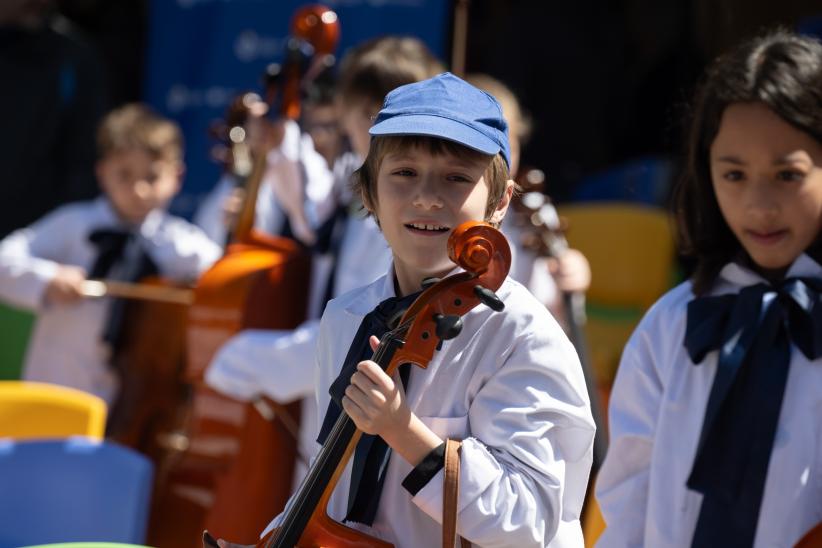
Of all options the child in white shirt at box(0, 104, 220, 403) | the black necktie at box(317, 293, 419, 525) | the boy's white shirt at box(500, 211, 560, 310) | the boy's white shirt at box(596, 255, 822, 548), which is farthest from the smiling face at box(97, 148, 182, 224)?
the black necktie at box(317, 293, 419, 525)

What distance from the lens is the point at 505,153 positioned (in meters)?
1.97

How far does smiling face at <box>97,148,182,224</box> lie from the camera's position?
4.76 metres

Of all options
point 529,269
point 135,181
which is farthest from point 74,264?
point 529,269

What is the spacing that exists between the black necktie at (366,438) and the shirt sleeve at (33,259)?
2.84 m

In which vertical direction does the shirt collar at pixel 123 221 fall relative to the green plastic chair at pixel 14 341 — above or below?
above

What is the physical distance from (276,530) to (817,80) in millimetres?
1267

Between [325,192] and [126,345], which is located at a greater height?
[325,192]

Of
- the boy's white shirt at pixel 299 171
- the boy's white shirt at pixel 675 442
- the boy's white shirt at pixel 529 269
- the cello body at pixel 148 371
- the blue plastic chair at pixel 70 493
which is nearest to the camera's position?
the boy's white shirt at pixel 675 442

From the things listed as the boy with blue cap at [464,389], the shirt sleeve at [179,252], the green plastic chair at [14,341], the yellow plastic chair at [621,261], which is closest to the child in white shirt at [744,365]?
the boy with blue cap at [464,389]

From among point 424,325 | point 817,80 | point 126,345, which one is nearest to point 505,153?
point 424,325

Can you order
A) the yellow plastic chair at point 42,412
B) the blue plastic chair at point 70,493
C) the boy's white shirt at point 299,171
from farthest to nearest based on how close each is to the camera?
the boy's white shirt at point 299,171 → the yellow plastic chair at point 42,412 → the blue plastic chair at point 70,493

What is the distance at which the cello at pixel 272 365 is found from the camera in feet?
11.1

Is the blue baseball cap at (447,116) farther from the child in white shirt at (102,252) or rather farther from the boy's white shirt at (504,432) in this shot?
the child in white shirt at (102,252)

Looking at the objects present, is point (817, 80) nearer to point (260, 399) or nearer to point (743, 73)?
point (743, 73)
